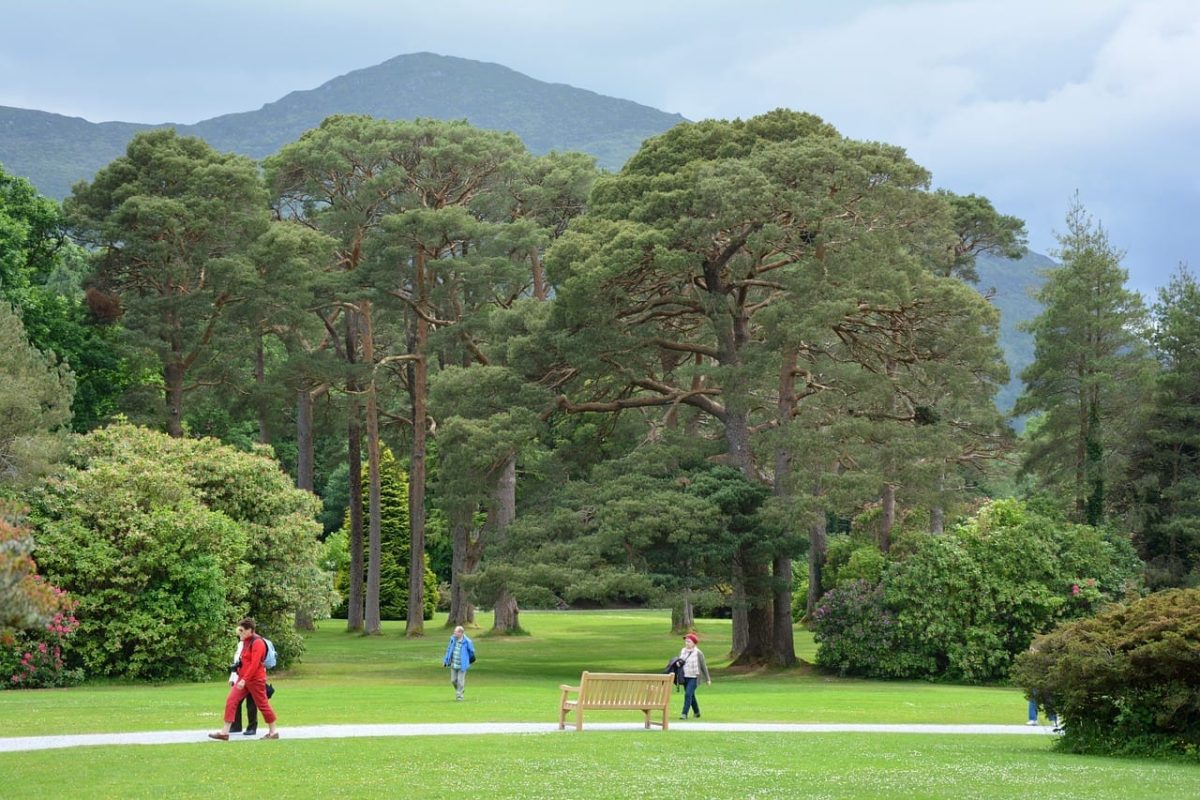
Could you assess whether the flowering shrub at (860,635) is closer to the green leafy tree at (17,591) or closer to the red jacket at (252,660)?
the red jacket at (252,660)

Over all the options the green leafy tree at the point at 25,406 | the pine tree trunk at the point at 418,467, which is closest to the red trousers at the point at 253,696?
the green leafy tree at the point at 25,406

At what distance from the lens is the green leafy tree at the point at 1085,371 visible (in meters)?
48.6

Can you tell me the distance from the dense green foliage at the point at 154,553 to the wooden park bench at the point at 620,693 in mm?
13877

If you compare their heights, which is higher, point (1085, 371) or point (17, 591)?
point (1085, 371)

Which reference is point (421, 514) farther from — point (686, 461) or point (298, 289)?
point (686, 461)

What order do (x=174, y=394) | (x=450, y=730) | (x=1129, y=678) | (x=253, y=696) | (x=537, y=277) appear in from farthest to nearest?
(x=537, y=277)
(x=174, y=394)
(x=450, y=730)
(x=253, y=696)
(x=1129, y=678)

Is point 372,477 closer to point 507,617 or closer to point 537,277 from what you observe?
point 507,617

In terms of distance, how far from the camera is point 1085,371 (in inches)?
1975

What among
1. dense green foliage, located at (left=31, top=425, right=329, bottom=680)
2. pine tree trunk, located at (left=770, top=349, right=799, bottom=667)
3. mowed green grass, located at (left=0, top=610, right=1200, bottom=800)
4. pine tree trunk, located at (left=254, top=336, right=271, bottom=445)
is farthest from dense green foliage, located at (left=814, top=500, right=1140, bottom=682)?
pine tree trunk, located at (left=254, top=336, right=271, bottom=445)

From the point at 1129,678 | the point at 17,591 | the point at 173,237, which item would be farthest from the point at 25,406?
the point at 1129,678

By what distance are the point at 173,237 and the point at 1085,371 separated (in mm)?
31353

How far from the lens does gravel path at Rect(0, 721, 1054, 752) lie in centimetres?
1733

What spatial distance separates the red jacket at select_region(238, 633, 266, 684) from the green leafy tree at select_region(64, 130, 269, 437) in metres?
30.2

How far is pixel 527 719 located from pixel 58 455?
49.6 feet
